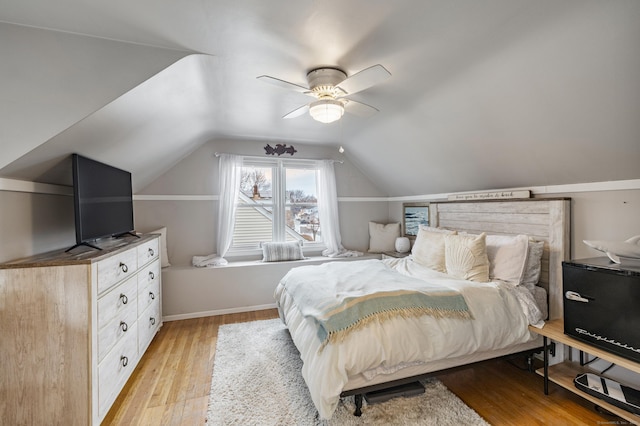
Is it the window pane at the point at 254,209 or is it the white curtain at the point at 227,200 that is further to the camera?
the window pane at the point at 254,209

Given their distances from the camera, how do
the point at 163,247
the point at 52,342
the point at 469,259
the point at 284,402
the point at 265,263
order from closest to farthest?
1. the point at 52,342
2. the point at 284,402
3. the point at 469,259
4. the point at 163,247
5. the point at 265,263

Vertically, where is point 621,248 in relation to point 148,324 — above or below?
above

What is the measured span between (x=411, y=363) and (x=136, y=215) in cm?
368

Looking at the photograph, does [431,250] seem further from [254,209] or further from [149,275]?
[149,275]

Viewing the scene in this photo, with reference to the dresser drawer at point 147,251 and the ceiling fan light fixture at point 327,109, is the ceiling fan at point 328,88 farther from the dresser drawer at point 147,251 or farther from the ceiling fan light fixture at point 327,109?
the dresser drawer at point 147,251

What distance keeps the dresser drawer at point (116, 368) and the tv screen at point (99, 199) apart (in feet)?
2.69

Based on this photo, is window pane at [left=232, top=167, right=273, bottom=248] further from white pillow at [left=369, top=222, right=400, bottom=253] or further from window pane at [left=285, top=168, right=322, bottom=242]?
white pillow at [left=369, top=222, right=400, bottom=253]

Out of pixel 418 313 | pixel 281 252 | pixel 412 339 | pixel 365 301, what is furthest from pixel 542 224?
pixel 281 252

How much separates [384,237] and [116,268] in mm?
3651

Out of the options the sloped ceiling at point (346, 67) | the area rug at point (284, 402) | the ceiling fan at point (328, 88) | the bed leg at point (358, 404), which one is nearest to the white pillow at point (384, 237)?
the sloped ceiling at point (346, 67)

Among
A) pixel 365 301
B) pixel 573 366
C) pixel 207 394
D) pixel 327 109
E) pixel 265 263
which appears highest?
pixel 327 109

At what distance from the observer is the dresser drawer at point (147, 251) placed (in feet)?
8.48

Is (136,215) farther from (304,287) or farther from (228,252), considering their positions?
(304,287)

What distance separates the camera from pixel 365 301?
1870mm
